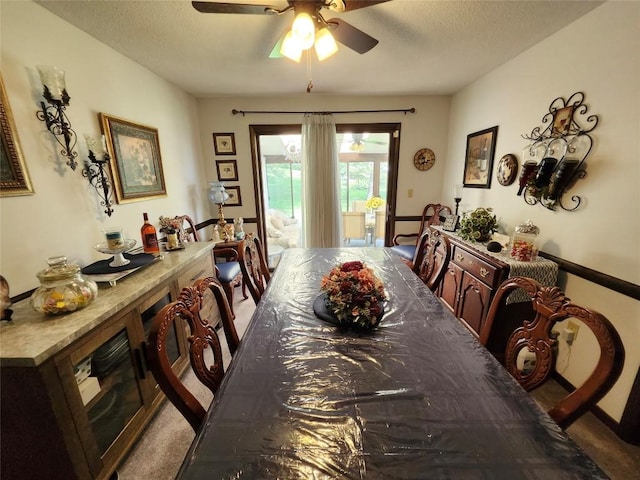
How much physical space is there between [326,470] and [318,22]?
1.89m

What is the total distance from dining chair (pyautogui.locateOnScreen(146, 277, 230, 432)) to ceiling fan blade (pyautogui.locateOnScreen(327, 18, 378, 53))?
154cm

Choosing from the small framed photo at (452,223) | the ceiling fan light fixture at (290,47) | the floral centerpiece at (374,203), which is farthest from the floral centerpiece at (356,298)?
the floral centerpiece at (374,203)

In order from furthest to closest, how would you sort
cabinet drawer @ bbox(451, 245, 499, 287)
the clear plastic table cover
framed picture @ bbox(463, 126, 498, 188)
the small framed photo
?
the small framed photo, framed picture @ bbox(463, 126, 498, 188), cabinet drawer @ bbox(451, 245, 499, 287), the clear plastic table cover

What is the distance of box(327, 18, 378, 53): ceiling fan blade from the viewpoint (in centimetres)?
139

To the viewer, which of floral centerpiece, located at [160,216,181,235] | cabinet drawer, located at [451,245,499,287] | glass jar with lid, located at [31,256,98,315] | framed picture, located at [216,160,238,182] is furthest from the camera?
framed picture, located at [216,160,238,182]

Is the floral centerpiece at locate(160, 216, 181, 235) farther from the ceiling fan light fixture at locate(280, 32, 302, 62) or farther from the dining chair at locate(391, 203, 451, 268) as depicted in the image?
the dining chair at locate(391, 203, 451, 268)

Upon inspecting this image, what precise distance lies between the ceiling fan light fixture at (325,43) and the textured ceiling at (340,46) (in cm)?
25

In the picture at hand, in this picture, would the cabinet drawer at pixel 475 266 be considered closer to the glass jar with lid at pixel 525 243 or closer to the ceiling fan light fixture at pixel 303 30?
the glass jar with lid at pixel 525 243

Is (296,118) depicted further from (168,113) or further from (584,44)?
(584,44)

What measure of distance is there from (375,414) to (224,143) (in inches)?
136

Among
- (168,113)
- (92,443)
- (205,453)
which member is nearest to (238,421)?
(205,453)

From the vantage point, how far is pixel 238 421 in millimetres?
719

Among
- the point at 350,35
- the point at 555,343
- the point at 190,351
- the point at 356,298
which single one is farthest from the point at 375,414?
the point at 350,35

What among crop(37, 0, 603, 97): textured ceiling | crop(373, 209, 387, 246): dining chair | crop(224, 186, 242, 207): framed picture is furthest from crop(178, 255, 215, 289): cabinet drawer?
crop(373, 209, 387, 246): dining chair
